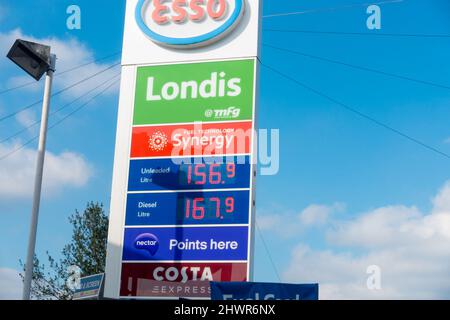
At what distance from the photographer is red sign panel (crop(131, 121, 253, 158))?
1872cm

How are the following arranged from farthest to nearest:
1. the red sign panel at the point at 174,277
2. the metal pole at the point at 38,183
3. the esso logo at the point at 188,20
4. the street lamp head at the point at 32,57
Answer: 1. the esso logo at the point at 188,20
2. the red sign panel at the point at 174,277
3. the street lamp head at the point at 32,57
4. the metal pole at the point at 38,183

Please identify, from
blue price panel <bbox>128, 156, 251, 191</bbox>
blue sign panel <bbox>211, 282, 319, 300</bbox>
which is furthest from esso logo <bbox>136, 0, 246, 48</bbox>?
blue sign panel <bbox>211, 282, 319, 300</bbox>

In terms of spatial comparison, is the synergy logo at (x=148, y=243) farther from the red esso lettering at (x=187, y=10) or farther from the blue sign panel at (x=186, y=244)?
the red esso lettering at (x=187, y=10)

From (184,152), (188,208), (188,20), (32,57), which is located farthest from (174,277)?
(188,20)

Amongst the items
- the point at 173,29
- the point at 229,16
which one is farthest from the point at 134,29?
the point at 229,16

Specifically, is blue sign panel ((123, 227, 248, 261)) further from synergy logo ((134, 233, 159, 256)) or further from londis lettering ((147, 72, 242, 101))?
londis lettering ((147, 72, 242, 101))

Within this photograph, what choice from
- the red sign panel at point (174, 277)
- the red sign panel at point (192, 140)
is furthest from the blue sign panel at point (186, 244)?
the red sign panel at point (192, 140)

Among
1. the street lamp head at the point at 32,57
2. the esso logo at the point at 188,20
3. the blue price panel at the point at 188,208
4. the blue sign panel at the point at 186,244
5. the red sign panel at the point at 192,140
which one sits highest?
the esso logo at the point at 188,20

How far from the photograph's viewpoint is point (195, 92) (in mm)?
19594

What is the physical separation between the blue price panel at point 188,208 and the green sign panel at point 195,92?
2087 millimetres

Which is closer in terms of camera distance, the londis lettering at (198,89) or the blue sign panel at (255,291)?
the blue sign panel at (255,291)

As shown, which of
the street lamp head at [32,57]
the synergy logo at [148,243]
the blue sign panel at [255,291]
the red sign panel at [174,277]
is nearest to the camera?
the blue sign panel at [255,291]

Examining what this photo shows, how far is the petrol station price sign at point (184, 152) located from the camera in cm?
1822
